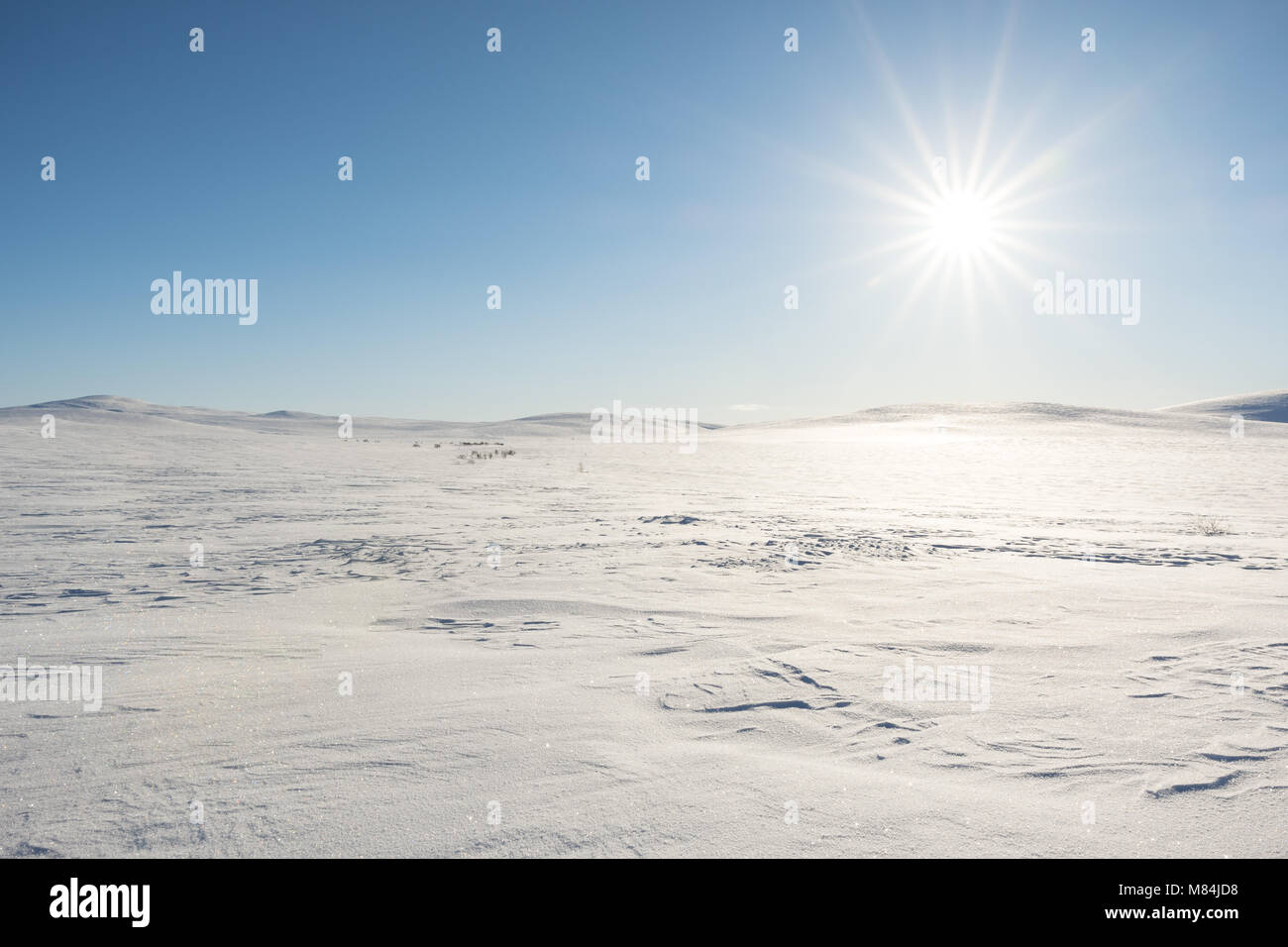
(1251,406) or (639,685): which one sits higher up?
(1251,406)

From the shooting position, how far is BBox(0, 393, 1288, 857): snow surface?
107 inches

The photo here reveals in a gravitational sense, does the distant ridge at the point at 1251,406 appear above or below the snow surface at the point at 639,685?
above

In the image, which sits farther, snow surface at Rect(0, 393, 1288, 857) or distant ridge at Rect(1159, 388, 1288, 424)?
distant ridge at Rect(1159, 388, 1288, 424)

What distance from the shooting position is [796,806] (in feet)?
9.33

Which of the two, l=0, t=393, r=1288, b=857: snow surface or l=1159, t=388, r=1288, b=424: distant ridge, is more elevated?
l=1159, t=388, r=1288, b=424: distant ridge

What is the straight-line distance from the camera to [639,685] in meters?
4.16

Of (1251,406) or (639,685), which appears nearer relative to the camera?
(639,685)

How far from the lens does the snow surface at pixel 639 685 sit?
8.91ft

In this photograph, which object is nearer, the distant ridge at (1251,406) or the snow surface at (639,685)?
the snow surface at (639,685)
